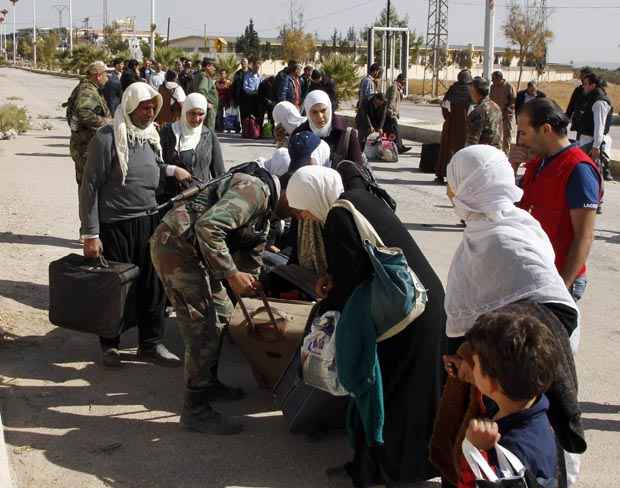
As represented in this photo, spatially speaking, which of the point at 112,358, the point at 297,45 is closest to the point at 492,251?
the point at 112,358

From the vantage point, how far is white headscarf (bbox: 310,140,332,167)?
646cm

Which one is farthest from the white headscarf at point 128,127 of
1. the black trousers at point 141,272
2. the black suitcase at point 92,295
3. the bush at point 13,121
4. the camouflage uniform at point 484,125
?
the bush at point 13,121

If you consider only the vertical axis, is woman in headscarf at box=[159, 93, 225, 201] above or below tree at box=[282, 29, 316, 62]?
below

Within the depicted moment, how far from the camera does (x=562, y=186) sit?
4.25 m

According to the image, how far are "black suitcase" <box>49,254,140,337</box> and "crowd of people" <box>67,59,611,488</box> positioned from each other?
0.14 metres

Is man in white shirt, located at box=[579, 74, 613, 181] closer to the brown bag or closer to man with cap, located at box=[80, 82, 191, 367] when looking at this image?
man with cap, located at box=[80, 82, 191, 367]

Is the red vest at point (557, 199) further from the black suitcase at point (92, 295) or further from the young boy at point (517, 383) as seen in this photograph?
the black suitcase at point (92, 295)

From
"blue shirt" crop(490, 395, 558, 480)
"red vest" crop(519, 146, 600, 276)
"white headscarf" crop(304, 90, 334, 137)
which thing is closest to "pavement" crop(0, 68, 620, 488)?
"red vest" crop(519, 146, 600, 276)

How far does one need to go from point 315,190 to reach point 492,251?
1.03 meters

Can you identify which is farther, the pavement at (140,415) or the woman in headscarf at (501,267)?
the pavement at (140,415)

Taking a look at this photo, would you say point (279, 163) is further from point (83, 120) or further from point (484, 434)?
point (484, 434)

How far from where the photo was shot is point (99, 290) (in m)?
5.55

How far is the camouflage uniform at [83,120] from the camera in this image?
8.61 m

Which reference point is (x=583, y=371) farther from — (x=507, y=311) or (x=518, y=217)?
(x=507, y=311)
